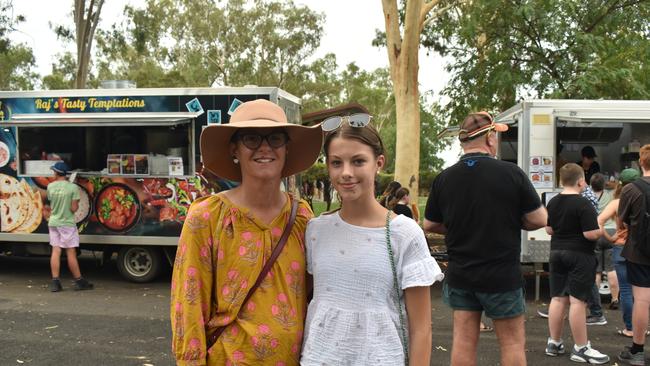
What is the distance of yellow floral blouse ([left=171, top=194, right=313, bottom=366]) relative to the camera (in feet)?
6.53

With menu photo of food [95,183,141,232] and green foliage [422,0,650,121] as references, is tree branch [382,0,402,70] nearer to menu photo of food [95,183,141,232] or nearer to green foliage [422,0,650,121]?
green foliage [422,0,650,121]

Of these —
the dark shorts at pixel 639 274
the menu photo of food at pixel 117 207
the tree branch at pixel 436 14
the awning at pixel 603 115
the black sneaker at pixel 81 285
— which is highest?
the tree branch at pixel 436 14

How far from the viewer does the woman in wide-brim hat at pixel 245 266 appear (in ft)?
6.54

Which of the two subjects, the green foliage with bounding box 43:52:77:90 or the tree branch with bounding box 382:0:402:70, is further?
the green foliage with bounding box 43:52:77:90

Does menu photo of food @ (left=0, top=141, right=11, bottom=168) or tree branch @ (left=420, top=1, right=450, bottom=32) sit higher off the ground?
tree branch @ (left=420, top=1, right=450, bottom=32)

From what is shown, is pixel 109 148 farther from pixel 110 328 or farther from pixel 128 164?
pixel 110 328

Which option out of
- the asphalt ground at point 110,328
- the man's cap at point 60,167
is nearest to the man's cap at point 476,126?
the asphalt ground at point 110,328

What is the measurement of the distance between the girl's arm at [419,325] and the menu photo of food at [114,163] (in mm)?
7499

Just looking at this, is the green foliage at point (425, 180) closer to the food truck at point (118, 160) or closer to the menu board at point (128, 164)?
the food truck at point (118, 160)

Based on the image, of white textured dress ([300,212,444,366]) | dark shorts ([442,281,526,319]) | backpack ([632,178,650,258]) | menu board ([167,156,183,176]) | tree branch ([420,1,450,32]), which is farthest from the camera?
tree branch ([420,1,450,32])

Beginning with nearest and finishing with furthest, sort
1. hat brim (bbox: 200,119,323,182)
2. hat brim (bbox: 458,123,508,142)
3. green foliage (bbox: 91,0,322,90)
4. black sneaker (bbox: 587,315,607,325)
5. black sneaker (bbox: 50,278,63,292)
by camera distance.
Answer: hat brim (bbox: 200,119,323,182) → hat brim (bbox: 458,123,508,142) → black sneaker (bbox: 587,315,607,325) → black sneaker (bbox: 50,278,63,292) → green foliage (bbox: 91,0,322,90)

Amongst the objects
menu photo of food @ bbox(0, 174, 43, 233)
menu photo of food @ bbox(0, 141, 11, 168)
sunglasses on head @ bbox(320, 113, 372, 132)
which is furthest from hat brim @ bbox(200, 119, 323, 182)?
menu photo of food @ bbox(0, 141, 11, 168)

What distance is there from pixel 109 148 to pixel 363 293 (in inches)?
304

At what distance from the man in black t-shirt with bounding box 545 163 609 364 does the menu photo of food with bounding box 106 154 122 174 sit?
613cm
